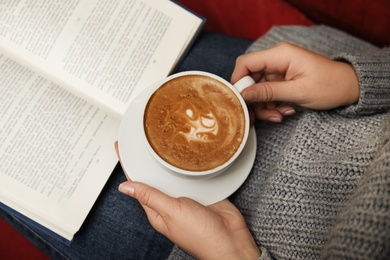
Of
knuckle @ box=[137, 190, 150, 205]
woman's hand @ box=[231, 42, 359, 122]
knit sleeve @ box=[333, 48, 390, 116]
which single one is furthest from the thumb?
knuckle @ box=[137, 190, 150, 205]

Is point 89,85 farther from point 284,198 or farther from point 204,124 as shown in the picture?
point 284,198

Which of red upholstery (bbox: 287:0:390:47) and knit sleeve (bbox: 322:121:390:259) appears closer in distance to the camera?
knit sleeve (bbox: 322:121:390:259)

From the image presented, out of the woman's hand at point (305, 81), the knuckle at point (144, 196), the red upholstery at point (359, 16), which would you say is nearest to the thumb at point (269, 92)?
the woman's hand at point (305, 81)

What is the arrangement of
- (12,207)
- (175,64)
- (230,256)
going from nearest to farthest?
(230,256) → (12,207) → (175,64)

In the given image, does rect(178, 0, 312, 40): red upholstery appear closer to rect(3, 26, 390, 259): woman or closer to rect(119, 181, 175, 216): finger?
rect(3, 26, 390, 259): woman

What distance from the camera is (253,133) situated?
0.63 metres

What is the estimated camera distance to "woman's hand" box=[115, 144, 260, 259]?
1.74 ft

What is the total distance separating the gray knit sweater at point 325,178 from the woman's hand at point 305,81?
20 mm

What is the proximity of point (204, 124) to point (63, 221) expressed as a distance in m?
0.32

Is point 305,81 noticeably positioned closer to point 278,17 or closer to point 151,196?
point 151,196

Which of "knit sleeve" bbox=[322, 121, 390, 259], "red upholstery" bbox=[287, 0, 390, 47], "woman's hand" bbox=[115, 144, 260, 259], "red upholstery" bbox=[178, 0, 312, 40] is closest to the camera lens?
"knit sleeve" bbox=[322, 121, 390, 259]

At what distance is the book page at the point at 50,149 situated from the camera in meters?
0.65

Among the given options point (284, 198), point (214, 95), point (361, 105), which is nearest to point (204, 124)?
point (214, 95)

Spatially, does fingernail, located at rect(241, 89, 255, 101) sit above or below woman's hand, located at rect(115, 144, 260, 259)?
above
